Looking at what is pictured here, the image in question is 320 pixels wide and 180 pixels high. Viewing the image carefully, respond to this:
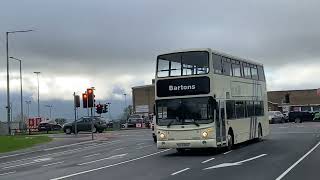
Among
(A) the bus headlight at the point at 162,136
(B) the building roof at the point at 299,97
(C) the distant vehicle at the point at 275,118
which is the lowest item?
(A) the bus headlight at the point at 162,136

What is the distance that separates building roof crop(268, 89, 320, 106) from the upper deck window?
96.9 meters

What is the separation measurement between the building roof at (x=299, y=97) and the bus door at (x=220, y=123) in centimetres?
9587

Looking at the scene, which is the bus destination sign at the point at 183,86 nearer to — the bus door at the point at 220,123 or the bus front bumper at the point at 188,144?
the bus door at the point at 220,123

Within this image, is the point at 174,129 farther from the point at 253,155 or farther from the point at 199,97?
the point at 253,155

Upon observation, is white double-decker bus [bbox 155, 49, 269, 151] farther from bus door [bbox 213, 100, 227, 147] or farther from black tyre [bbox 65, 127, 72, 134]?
black tyre [bbox 65, 127, 72, 134]

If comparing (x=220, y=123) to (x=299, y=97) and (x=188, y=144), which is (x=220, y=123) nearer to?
(x=188, y=144)

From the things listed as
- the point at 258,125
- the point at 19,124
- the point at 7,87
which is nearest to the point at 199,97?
the point at 258,125

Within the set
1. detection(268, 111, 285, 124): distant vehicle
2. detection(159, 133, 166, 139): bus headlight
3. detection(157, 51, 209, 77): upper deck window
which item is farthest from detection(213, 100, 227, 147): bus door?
detection(268, 111, 285, 124): distant vehicle

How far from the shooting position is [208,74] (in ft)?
76.0

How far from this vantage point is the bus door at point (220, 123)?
23484 mm

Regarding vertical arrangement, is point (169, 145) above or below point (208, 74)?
below

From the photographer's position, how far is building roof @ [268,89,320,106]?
386 ft

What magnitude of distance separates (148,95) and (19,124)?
1922 inches

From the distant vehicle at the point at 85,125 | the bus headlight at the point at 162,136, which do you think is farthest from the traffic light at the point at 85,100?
the bus headlight at the point at 162,136
